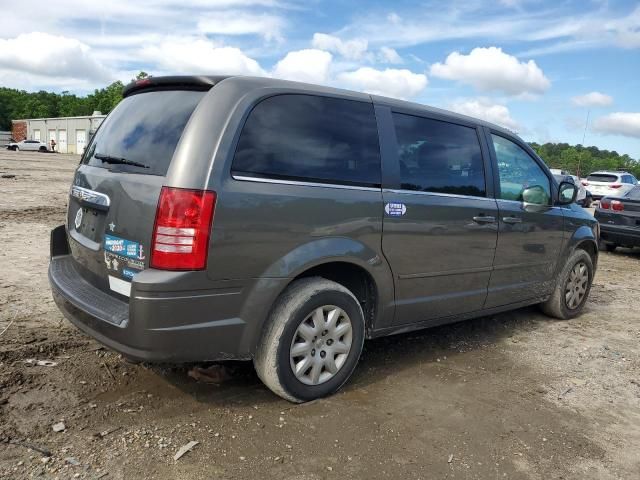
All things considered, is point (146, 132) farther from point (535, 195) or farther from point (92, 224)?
point (535, 195)

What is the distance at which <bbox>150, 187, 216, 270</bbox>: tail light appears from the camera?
2727mm

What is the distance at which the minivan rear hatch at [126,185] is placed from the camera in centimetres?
287

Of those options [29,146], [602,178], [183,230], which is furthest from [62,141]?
[183,230]

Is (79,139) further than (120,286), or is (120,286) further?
(79,139)

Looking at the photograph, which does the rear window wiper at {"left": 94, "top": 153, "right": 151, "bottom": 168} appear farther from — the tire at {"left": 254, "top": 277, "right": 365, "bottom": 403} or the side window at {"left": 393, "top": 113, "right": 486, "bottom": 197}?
the side window at {"left": 393, "top": 113, "right": 486, "bottom": 197}

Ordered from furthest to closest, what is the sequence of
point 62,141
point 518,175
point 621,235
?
point 62,141 < point 621,235 < point 518,175

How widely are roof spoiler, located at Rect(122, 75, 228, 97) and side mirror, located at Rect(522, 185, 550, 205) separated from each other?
2.85 m

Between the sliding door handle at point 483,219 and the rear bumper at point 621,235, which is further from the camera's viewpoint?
the rear bumper at point 621,235

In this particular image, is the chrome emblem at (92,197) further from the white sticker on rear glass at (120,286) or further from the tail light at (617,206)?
the tail light at (617,206)

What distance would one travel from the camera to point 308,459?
278cm

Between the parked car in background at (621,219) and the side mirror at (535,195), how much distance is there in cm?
562

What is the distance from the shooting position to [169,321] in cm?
275

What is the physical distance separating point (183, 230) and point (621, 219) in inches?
361

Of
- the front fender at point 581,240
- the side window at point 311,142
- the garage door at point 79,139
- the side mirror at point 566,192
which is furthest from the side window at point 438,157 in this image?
the garage door at point 79,139
